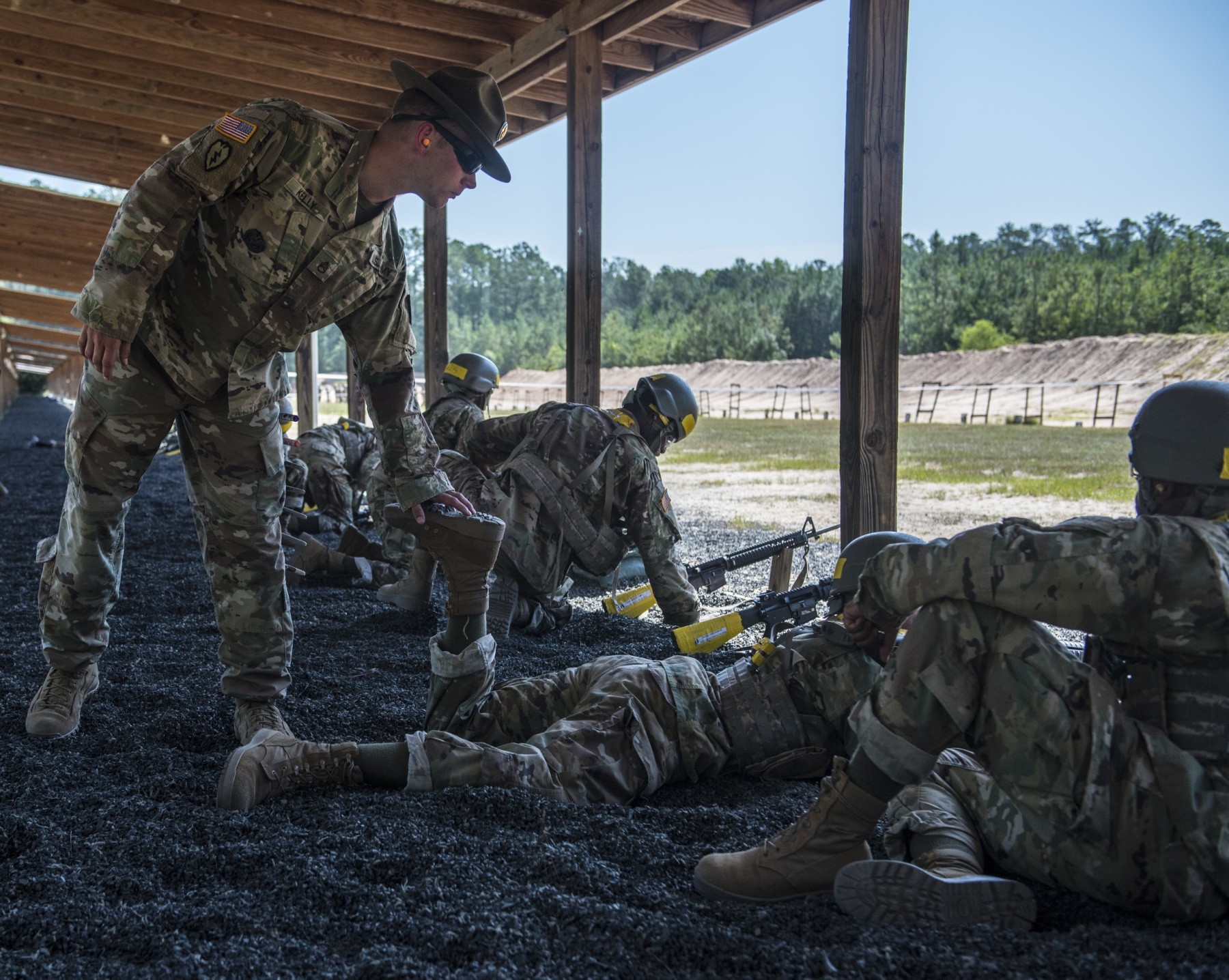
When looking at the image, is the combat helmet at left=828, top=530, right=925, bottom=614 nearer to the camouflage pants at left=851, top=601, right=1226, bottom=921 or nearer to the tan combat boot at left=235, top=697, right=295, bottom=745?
the camouflage pants at left=851, top=601, right=1226, bottom=921

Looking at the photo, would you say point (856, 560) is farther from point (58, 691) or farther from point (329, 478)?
point (329, 478)

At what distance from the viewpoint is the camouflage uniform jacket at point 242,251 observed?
252 centimetres

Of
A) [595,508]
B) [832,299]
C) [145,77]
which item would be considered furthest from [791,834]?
[832,299]

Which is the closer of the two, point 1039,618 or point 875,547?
point 1039,618

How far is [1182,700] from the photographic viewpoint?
187 cm

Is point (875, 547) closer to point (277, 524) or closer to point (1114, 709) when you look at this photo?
point (1114, 709)

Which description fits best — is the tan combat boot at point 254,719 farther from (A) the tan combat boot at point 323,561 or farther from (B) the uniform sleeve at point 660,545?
(A) the tan combat boot at point 323,561

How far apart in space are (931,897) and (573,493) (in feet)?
9.44

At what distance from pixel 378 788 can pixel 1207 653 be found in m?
1.90

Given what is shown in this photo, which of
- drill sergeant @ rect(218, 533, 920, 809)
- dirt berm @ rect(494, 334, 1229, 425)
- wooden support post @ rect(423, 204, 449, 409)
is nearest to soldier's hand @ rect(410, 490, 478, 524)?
drill sergeant @ rect(218, 533, 920, 809)

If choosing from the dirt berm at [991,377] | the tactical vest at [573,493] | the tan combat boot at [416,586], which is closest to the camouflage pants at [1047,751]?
the tactical vest at [573,493]

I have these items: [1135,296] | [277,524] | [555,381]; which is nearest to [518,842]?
[277,524]

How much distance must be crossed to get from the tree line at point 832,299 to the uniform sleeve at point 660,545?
1351 millimetres

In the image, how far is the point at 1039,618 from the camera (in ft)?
6.07
